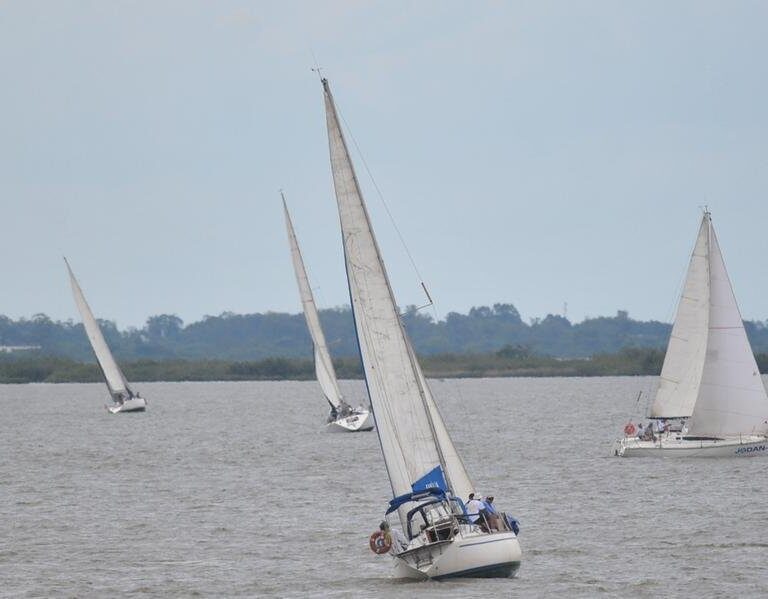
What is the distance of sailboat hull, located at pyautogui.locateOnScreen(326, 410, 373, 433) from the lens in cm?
8444

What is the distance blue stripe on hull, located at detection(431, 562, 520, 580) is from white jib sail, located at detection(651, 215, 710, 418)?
3171 cm

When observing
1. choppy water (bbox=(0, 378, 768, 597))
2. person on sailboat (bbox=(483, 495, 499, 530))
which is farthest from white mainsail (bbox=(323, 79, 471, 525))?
choppy water (bbox=(0, 378, 768, 597))

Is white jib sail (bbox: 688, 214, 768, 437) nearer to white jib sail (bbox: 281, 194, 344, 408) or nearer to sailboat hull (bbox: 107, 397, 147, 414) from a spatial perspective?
white jib sail (bbox: 281, 194, 344, 408)

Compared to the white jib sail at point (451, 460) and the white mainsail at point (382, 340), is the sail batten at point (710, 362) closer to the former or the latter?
the white jib sail at point (451, 460)

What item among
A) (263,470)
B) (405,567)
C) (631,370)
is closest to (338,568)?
(405,567)

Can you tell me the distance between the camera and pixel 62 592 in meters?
33.1

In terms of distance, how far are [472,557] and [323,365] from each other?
5342cm

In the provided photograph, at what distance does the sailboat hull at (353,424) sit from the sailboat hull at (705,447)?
82.6ft

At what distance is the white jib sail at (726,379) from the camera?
59.2 m

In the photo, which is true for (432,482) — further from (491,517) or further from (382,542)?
(382,542)

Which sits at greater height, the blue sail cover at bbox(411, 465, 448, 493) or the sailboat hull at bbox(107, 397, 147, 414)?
the sailboat hull at bbox(107, 397, 147, 414)

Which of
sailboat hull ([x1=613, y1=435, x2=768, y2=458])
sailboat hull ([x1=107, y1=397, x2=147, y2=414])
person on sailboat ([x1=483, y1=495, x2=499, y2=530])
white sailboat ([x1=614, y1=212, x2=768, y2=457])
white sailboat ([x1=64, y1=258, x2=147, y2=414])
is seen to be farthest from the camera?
white sailboat ([x1=64, y1=258, x2=147, y2=414])

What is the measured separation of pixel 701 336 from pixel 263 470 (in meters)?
17.3

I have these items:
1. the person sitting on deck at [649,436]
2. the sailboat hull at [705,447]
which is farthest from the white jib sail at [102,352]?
the sailboat hull at [705,447]
